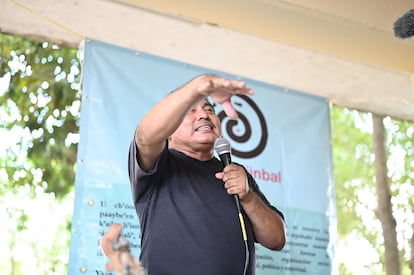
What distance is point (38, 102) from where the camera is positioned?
416 cm

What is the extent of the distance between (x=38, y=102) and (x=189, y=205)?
2.65 metres

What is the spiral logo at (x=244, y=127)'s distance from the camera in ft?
9.35

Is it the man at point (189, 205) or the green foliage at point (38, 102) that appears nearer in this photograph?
the man at point (189, 205)

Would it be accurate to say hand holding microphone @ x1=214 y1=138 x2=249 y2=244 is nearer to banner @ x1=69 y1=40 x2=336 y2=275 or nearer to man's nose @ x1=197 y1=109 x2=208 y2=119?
man's nose @ x1=197 y1=109 x2=208 y2=119

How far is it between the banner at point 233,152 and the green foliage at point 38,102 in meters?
1.33

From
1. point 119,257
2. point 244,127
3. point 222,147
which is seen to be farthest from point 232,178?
point 244,127

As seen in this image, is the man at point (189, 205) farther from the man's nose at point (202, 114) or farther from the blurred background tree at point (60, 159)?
the blurred background tree at point (60, 159)

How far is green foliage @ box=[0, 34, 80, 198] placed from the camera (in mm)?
4031

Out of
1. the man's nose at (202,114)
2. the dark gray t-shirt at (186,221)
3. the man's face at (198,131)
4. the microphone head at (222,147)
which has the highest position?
the man's nose at (202,114)

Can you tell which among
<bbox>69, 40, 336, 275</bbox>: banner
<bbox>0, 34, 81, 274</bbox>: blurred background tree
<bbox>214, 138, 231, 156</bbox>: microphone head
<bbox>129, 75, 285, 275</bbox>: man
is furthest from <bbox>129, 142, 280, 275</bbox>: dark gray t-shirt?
<bbox>0, 34, 81, 274</bbox>: blurred background tree

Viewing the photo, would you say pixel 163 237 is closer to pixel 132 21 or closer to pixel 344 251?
pixel 132 21

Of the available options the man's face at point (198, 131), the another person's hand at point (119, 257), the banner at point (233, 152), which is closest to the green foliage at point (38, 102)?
the banner at point (233, 152)

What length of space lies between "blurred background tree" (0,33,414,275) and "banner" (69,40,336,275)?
0.25 metres

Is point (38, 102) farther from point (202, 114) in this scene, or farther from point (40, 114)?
point (202, 114)
